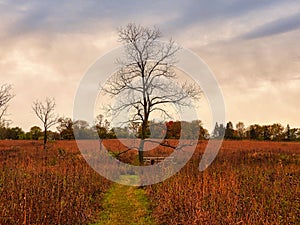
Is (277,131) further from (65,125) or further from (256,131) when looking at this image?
(65,125)

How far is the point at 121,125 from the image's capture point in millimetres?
15750

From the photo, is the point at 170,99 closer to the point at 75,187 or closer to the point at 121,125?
the point at 121,125

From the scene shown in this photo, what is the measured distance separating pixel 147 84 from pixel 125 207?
6514 millimetres

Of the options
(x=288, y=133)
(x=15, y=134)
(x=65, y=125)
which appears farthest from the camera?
(x=288, y=133)

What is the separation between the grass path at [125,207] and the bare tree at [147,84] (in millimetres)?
3628

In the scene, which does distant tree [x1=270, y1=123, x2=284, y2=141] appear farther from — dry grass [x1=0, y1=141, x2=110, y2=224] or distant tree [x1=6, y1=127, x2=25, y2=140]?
dry grass [x1=0, y1=141, x2=110, y2=224]

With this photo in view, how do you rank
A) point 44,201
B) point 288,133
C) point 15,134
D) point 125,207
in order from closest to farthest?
1. point 44,201
2. point 125,207
3. point 15,134
4. point 288,133

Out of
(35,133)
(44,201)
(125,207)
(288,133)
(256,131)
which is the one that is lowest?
(125,207)

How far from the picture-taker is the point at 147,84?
1538 centimetres

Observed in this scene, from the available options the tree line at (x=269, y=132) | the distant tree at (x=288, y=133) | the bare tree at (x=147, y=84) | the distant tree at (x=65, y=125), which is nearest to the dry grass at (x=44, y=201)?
the bare tree at (x=147, y=84)

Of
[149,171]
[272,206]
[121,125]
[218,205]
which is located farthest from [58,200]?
[121,125]

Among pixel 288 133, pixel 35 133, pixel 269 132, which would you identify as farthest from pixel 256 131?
pixel 35 133

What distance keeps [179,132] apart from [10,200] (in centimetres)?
1071

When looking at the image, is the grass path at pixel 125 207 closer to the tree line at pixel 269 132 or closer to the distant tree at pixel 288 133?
the tree line at pixel 269 132
